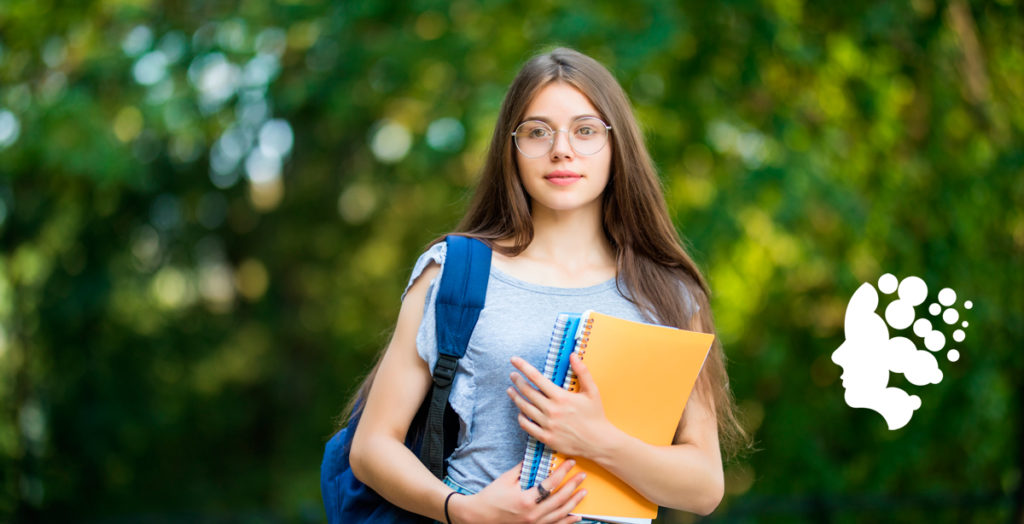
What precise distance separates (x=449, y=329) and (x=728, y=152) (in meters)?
3.71

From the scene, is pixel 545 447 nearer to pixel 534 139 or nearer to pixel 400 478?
pixel 400 478

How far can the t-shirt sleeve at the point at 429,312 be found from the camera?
1.78 metres

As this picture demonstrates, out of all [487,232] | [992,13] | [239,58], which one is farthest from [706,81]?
[487,232]

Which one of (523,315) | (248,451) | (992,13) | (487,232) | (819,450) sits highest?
(992,13)

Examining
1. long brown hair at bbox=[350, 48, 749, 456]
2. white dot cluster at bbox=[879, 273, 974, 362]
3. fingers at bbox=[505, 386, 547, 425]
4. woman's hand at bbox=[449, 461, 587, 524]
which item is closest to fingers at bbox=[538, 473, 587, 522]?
woman's hand at bbox=[449, 461, 587, 524]

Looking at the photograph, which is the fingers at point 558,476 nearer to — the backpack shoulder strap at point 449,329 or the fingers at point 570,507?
the fingers at point 570,507

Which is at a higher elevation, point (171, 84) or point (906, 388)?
point (171, 84)

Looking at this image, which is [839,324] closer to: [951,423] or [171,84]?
[951,423]

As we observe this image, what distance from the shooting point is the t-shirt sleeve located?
1.78 metres

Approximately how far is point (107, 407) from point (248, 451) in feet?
5.32

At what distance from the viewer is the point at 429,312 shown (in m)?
1.81

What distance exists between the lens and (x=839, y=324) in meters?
5.52

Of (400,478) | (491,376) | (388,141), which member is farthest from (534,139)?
(388,141)

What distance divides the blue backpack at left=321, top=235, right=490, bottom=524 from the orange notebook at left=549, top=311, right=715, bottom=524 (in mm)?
234
